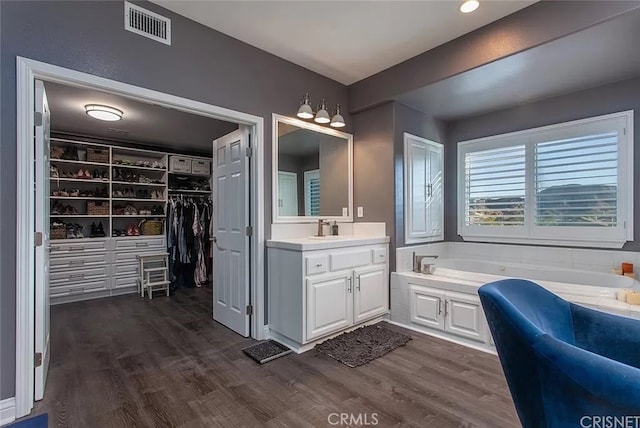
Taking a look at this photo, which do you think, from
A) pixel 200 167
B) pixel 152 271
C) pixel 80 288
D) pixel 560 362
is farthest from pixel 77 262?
pixel 560 362

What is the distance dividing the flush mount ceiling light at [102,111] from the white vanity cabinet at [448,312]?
394 cm

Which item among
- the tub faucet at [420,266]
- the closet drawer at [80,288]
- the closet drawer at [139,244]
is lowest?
the closet drawer at [80,288]

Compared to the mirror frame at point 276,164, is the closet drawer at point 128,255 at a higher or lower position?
lower

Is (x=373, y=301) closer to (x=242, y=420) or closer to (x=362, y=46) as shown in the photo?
(x=242, y=420)

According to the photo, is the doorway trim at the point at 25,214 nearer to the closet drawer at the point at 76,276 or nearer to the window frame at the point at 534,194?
the closet drawer at the point at 76,276

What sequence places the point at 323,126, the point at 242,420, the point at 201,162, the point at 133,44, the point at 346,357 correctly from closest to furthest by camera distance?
1. the point at 242,420
2. the point at 133,44
3. the point at 346,357
4. the point at 323,126
5. the point at 201,162

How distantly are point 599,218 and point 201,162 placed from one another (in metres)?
5.82

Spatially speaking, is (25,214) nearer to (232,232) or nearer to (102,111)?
(232,232)

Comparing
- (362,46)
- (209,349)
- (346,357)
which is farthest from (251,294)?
(362,46)

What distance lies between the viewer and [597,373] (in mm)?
955

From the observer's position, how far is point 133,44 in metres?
2.21

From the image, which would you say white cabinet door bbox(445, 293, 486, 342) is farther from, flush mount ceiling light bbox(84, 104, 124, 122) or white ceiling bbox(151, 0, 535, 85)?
flush mount ceiling light bbox(84, 104, 124, 122)

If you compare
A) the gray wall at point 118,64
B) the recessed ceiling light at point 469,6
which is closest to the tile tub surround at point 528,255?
the gray wall at point 118,64

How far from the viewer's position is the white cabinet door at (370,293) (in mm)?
3033
